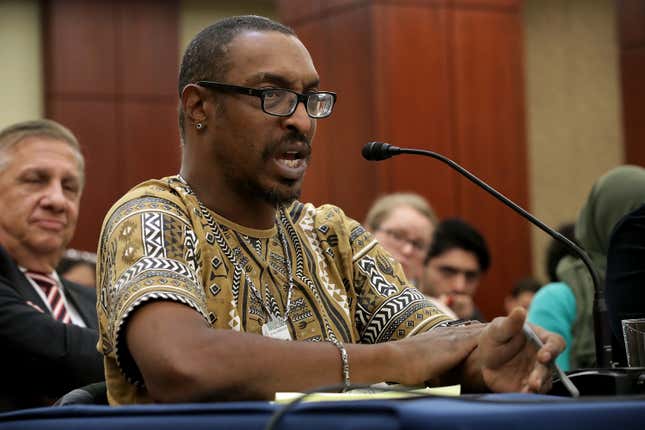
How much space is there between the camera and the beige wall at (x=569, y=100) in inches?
367

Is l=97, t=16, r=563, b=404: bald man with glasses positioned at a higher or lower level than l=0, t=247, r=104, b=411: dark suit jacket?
higher

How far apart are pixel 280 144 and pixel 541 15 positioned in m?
7.81

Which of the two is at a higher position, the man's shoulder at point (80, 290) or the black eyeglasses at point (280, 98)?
the black eyeglasses at point (280, 98)

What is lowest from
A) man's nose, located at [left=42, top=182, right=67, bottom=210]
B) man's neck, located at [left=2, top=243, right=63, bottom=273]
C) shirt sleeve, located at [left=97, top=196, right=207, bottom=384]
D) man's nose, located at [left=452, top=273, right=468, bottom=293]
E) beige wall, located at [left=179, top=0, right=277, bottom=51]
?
man's nose, located at [left=452, top=273, right=468, bottom=293]

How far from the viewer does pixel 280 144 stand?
201cm

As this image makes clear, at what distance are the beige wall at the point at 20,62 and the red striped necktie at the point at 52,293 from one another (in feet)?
A: 23.0

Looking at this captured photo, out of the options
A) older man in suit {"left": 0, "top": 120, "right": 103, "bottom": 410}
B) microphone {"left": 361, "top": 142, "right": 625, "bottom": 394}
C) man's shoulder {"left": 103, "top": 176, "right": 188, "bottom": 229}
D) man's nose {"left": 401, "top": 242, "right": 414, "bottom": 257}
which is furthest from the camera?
man's nose {"left": 401, "top": 242, "right": 414, "bottom": 257}

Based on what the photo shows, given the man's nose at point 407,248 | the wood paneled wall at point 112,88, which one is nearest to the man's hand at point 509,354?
the man's nose at point 407,248

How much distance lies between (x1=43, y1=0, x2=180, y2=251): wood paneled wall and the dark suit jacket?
7.46 metres

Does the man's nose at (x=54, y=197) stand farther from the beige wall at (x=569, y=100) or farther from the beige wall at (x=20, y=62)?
the beige wall at (x=20, y=62)

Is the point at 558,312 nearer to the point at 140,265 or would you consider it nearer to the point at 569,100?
the point at 140,265

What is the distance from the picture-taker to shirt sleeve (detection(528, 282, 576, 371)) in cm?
378

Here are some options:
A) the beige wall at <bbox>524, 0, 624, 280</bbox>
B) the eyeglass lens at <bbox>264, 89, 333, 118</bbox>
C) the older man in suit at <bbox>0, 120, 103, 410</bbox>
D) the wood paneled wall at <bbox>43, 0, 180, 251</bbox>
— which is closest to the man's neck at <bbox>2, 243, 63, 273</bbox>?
the older man in suit at <bbox>0, 120, 103, 410</bbox>

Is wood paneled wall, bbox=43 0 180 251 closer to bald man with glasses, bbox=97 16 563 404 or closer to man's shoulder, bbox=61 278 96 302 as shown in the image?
man's shoulder, bbox=61 278 96 302
